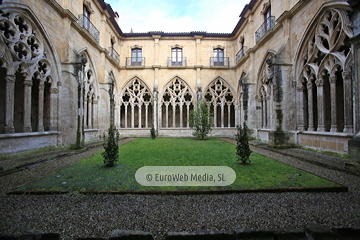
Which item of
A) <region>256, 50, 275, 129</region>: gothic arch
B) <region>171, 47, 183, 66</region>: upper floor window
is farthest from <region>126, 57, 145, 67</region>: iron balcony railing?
<region>256, 50, 275, 129</region>: gothic arch

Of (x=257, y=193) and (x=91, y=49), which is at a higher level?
(x=91, y=49)

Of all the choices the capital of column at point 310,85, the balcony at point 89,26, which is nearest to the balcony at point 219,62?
the capital of column at point 310,85

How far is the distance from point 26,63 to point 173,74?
11.9 meters

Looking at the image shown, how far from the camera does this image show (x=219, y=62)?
18359mm

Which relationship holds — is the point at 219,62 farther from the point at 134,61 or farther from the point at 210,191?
the point at 210,191

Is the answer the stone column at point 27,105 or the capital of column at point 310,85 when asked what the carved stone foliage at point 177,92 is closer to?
the capital of column at point 310,85

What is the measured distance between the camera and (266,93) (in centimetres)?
1256

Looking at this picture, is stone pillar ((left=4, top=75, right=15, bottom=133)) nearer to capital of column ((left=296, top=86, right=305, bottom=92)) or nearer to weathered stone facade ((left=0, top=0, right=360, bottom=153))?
weathered stone facade ((left=0, top=0, right=360, bottom=153))

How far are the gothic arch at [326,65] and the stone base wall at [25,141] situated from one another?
11.9 m

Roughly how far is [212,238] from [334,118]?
789cm

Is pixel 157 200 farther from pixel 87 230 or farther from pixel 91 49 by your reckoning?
pixel 91 49

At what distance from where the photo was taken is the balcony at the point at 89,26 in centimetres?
1132

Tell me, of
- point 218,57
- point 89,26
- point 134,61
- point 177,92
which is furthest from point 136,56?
point 218,57

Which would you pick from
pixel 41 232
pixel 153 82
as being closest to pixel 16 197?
pixel 41 232
